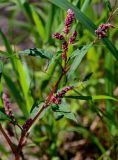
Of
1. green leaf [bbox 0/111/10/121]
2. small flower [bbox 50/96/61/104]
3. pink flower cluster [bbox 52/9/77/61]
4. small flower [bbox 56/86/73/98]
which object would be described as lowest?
green leaf [bbox 0/111/10/121]

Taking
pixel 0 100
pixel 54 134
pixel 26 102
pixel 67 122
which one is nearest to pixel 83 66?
pixel 67 122

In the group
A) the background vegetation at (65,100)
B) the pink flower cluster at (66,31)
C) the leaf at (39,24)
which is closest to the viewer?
the pink flower cluster at (66,31)

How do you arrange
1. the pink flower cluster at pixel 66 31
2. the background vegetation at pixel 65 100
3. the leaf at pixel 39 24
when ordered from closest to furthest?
the pink flower cluster at pixel 66 31
the background vegetation at pixel 65 100
the leaf at pixel 39 24

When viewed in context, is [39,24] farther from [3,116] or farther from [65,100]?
[3,116]

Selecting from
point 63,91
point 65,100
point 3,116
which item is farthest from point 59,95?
point 65,100

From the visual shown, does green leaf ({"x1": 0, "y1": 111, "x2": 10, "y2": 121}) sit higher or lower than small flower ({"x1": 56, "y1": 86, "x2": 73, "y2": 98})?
lower

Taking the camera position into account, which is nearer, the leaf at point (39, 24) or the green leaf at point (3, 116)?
the green leaf at point (3, 116)

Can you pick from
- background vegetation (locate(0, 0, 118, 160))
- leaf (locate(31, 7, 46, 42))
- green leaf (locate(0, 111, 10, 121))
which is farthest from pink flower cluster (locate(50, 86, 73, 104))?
leaf (locate(31, 7, 46, 42))

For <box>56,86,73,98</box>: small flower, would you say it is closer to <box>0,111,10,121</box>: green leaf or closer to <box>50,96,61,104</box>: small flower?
<box>50,96,61,104</box>: small flower

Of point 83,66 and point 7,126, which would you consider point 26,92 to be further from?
point 83,66

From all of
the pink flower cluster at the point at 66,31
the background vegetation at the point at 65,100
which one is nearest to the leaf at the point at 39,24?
the background vegetation at the point at 65,100

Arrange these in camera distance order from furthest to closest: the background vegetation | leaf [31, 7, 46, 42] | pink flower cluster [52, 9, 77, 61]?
leaf [31, 7, 46, 42], the background vegetation, pink flower cluster [52, 9, 77, 61]

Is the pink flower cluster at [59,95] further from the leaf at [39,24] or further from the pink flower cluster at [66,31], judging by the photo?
the leaf at [39,24]
